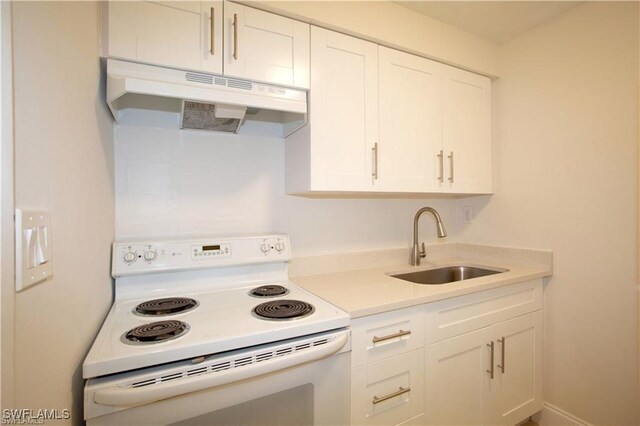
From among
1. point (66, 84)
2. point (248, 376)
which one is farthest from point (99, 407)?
point (66, 84)

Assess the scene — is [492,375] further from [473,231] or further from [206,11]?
[206,11]

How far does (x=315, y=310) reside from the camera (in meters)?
1.10

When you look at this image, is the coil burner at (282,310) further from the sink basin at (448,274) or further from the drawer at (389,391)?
the sink basin at (448,274)

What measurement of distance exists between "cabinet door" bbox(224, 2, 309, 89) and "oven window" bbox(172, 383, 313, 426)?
1208 millimetres

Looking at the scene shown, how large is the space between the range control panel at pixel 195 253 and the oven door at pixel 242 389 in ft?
1.88

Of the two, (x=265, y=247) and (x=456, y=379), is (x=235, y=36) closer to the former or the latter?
(x=265, y=247)

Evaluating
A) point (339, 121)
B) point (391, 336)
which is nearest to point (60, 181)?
point (339, 121)

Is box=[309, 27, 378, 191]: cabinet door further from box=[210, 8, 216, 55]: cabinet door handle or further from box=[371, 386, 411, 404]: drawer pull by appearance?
box=[371, 386, 411, 404]: drawer pull

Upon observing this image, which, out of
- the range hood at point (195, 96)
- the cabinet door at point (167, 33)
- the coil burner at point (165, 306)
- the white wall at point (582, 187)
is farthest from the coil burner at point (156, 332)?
the white wall at point (582, 187)

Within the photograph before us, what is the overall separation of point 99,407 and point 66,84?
0.82m

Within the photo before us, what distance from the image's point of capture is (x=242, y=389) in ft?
2.89

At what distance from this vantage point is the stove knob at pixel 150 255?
1261 mm

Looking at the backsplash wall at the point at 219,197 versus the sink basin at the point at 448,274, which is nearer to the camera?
the backsplash wall at the point at 219,197

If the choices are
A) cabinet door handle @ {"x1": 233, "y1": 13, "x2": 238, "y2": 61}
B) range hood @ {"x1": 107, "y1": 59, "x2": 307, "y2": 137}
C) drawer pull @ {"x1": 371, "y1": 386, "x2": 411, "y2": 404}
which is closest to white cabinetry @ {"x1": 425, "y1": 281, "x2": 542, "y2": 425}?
drawer pull @ {"x1": 371, "y1": 386, "x2": 411, "y2": 404}
